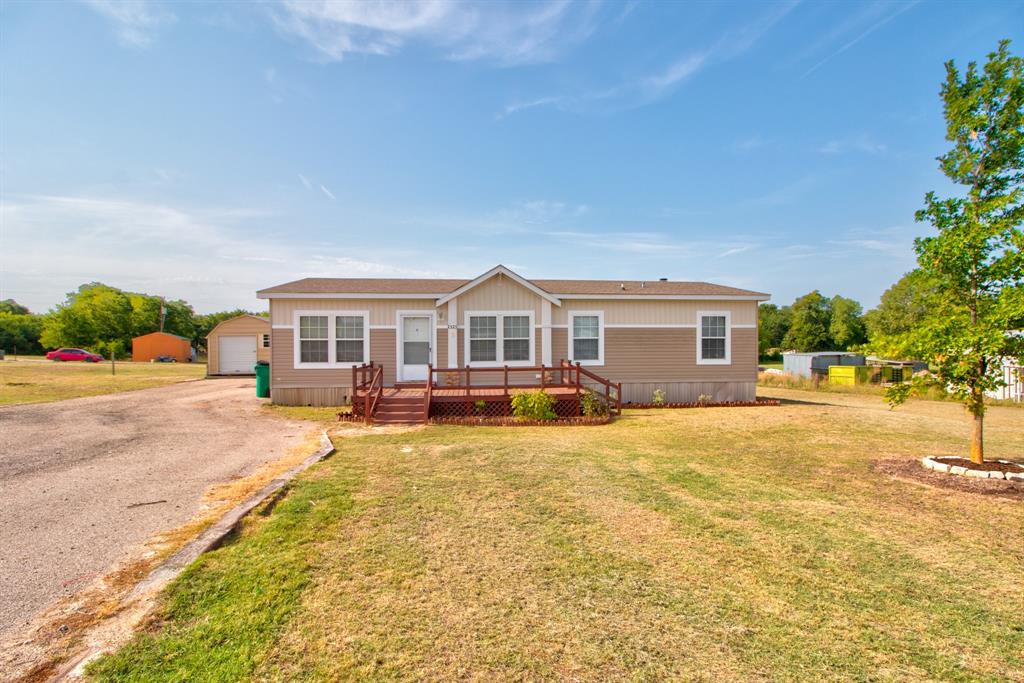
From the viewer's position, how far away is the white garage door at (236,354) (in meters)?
29.1

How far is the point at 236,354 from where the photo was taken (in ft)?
96.5

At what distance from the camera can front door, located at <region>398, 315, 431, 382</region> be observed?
51.9 feet

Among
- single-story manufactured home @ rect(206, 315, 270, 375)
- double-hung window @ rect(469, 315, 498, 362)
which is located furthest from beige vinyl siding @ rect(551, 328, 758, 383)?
single-story manufactured home @ rect(206, 315, 270, 375)

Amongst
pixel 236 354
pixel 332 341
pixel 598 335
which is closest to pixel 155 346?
pixel 236 354

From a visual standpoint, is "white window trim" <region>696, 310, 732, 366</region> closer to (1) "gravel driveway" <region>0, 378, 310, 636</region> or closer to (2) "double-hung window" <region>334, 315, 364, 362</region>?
(2) "double-hung window" <region>334, 315, 364, 362</region>

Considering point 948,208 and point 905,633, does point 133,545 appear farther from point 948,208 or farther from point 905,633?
point 948,208

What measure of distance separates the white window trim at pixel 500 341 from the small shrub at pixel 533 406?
9.71ft

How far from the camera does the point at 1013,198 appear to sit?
711 cm

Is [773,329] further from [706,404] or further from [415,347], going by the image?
[415,347]

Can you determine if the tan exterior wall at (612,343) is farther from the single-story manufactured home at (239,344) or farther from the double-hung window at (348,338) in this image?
the single-story manufactured home at (239,344)

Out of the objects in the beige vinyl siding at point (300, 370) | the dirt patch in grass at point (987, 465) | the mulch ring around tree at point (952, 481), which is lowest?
the mulch ring around tree at point (952, 481)

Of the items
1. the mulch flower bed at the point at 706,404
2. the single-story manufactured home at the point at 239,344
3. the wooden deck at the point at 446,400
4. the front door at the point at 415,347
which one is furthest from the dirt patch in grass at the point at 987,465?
the single-story manufactured home at the point at 239,344

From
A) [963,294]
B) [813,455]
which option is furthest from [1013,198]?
[813,455]

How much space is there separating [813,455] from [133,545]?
31.0ft
